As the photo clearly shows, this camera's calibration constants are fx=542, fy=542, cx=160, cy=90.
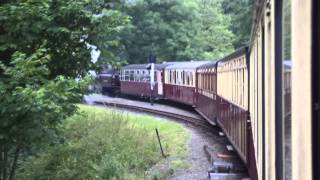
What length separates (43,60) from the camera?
759 centimetres

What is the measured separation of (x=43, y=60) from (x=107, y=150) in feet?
25.3

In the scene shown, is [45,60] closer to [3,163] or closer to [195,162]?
[3,163]

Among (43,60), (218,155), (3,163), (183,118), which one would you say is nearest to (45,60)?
(43,60)

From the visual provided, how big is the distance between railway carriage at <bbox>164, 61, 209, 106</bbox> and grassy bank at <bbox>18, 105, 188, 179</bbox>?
377 centimetres

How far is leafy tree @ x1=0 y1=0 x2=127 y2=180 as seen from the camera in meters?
7.13

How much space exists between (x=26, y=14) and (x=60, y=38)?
3.51ft

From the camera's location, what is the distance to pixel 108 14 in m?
8.96

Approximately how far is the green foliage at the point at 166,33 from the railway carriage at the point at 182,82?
1767cm

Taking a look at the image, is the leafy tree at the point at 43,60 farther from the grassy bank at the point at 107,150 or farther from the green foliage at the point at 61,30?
the grassy bank at the point at 107,150

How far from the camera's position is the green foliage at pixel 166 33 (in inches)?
1892

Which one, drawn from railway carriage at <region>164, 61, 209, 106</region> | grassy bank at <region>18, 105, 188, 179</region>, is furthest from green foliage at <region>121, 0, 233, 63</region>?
grassy bank at <region>18, 105, 188, 179</region>

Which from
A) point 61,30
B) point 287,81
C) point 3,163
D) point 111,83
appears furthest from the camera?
point 111,83

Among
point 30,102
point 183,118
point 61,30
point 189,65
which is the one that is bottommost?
point 183,118
